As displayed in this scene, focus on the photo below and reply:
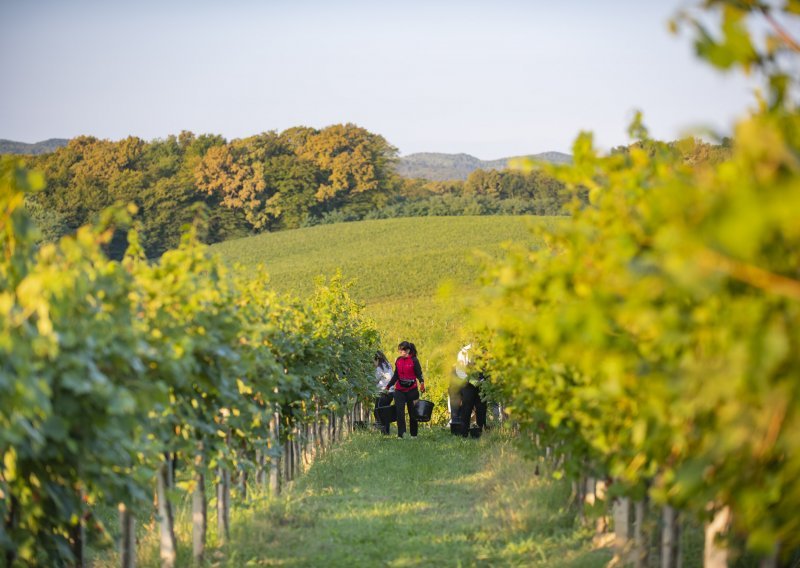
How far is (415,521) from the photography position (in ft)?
30.3

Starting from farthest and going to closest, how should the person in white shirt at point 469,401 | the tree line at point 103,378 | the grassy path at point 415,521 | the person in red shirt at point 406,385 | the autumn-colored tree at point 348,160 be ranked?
the autumn-colored tree at point 348,160, the person in red shirt at point 406,385, the person in white shirt at point 469,401, the grassy path at point 415,521, the tree line at point 103,378

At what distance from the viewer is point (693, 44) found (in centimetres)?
257

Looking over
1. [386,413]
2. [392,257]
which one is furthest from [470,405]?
[392,257]

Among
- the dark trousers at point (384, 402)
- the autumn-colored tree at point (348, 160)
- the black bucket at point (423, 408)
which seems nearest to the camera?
the black bucket at point (423, 408)

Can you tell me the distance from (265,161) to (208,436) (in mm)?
74841

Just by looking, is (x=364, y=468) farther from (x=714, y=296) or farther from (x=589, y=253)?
(x=714, y=296)

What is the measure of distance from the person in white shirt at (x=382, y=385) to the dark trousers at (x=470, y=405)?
5.02 feet

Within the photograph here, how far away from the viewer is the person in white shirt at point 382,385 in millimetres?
18297

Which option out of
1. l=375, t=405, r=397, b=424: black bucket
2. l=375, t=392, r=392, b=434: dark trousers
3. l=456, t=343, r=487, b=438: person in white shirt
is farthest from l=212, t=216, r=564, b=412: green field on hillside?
l=456, t=343, r=487, b=438: person in white shirt

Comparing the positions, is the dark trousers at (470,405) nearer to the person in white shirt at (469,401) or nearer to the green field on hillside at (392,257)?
the person in white shirt at (469,401)

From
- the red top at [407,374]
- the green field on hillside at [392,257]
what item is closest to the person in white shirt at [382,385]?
the red top at [407,374]

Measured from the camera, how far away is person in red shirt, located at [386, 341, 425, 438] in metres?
17.2

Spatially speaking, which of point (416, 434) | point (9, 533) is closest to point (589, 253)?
point (9, 533)

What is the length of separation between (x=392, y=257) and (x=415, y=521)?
47.0m
